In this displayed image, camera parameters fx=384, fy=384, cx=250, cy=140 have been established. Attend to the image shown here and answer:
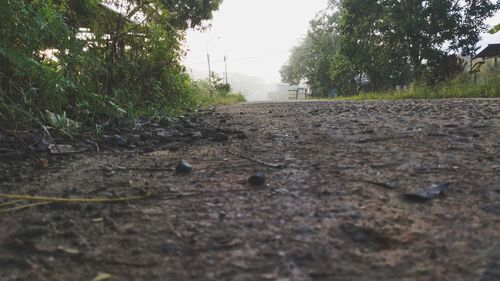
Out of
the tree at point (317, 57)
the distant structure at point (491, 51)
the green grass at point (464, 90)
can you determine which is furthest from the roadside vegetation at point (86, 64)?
the tree at point (317, 57)

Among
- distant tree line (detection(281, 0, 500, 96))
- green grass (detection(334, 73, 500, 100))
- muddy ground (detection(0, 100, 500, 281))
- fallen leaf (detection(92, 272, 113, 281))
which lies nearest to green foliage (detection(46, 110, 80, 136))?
muddy ground (detection(0, 100, 500, 281))

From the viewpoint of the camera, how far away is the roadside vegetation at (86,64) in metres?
2.28

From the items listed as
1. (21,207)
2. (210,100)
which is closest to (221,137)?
(21,207)

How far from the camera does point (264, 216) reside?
1.17m

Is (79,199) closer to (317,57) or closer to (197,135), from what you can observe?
(197,135)

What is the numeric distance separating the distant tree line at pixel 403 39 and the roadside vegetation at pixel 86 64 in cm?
1017

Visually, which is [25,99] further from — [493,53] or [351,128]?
[493,53]

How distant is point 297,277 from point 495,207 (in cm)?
74

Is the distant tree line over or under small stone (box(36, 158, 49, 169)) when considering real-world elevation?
over

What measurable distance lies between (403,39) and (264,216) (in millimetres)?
17952

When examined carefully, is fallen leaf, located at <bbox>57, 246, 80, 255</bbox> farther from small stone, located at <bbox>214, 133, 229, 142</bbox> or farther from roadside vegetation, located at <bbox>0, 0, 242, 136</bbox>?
small stone, located at <bbox>214, 133, 229, 142</bbox>

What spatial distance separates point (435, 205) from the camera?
121 cm

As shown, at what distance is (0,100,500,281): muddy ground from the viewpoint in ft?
2.89

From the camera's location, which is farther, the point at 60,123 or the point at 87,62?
the point at 87,62
